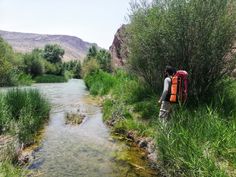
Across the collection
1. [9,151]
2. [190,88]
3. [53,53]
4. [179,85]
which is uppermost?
[53,53]

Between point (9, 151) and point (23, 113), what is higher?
point (23, 113)

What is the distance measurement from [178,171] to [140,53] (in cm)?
802

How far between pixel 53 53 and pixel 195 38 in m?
95.2

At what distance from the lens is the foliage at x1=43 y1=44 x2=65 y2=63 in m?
102

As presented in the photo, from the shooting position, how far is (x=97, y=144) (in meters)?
10.9

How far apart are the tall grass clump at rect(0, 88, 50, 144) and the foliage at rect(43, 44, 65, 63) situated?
89.3 metres

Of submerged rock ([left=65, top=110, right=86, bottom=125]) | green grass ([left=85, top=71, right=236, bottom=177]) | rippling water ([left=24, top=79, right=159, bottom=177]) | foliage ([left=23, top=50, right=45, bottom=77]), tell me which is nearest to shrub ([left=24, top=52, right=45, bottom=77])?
foliage ([left=23, top=50, right=45, bottom=77])

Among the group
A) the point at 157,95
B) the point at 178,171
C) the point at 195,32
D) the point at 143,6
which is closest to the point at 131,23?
the point at 143,6

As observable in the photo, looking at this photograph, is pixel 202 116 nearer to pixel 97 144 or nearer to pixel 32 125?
pixel 97 144

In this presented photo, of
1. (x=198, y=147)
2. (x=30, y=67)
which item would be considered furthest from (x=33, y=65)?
(x=198, y=147)

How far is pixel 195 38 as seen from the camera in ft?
35.9

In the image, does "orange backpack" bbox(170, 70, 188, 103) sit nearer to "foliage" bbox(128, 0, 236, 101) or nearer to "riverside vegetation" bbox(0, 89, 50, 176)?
"foliage" bbox(128, 0, 236, 101)

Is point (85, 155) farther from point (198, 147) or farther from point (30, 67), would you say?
point (30, 67)

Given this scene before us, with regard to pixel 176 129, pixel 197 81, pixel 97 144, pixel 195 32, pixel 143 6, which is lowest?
pixel 97 144
